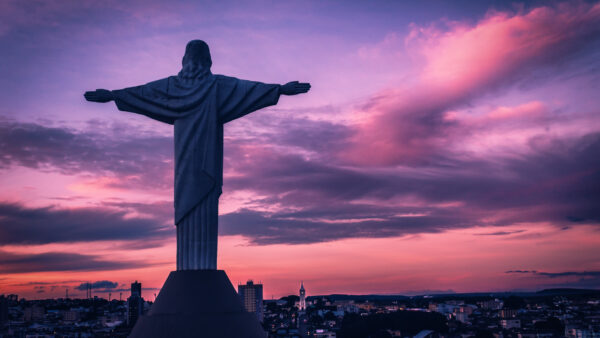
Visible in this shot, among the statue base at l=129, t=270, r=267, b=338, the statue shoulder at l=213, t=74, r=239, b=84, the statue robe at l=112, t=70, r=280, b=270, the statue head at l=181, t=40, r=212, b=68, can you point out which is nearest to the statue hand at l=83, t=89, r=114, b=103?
the statue robe at l=112, t=70, r=280, b=270

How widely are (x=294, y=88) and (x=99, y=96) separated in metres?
3.83

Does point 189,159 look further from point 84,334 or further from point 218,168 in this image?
point 84,334

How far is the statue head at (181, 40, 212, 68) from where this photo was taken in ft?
42.8

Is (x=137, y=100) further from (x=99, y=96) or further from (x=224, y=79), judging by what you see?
(x=224, y=79)

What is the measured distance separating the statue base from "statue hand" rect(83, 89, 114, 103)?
3.75m

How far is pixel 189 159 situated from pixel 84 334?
70680 mm

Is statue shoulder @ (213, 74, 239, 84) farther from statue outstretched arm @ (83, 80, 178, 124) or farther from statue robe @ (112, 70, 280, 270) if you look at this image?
statue outstretched arm @ (83, 80, 178, 124)

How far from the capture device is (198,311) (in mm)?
11430

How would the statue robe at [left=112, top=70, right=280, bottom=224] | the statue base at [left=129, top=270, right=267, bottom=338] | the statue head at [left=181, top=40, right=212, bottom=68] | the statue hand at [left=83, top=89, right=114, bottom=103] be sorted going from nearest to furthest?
the statue base at [left=129, top=270, right=267, bottom=338]
the statue robe at [left=112, top=70, right=280, bottom=224]
the statue head at [left=181, top=40, right=212, bottom=68]
the statue hand at [left=83, top=89, right=114, bottom=103]

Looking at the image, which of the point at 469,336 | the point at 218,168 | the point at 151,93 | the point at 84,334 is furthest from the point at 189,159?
the point at 469,336

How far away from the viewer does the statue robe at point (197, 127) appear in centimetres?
1253

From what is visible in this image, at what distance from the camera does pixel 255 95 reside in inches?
523

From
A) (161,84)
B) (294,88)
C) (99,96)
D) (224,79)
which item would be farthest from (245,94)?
(99,96)

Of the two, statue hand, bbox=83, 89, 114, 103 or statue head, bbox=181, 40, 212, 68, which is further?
statue hand, bbox=83, 89, 114, 103
